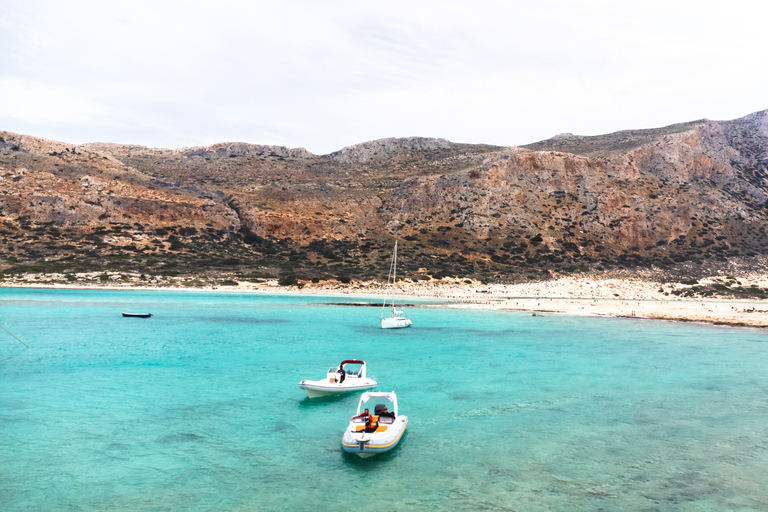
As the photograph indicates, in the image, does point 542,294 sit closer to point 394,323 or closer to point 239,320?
point 394,323

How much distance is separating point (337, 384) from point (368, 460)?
25.0ft

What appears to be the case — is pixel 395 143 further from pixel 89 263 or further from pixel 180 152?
pixel 89 263

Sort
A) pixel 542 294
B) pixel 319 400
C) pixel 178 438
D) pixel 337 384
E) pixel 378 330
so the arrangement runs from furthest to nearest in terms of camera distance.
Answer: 1. pixel 542 294
2. pixel 378 330
3. pixel 337 384
4. pixel 319 400
5. pixel 178 438

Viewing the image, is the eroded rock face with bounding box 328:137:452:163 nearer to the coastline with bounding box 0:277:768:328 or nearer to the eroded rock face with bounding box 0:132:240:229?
the eroded rock face with bounding box 0:132:240:229

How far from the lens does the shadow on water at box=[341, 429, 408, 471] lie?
1484 centimetres

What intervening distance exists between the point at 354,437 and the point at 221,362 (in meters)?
18.4

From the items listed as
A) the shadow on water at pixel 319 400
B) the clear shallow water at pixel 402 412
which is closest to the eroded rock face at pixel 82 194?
the clear shallow water at pixel 402 412

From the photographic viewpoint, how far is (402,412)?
20594 millimetres

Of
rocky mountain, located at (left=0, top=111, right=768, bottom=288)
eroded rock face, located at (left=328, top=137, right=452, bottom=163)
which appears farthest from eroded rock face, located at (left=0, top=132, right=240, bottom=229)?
eroded rock face, located at (left=328, top=137, right=452, bottom=163)

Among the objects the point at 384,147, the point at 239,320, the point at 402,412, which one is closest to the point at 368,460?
the point at 402,412

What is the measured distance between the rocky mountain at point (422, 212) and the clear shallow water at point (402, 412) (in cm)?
5702

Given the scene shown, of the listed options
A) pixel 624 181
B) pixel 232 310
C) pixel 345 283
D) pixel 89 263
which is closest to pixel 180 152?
pixel 89 263

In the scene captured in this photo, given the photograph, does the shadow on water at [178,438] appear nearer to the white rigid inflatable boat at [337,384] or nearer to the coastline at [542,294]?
the white rigid inflatable boat at [337,384]

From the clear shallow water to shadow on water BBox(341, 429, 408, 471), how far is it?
0.08 metres
